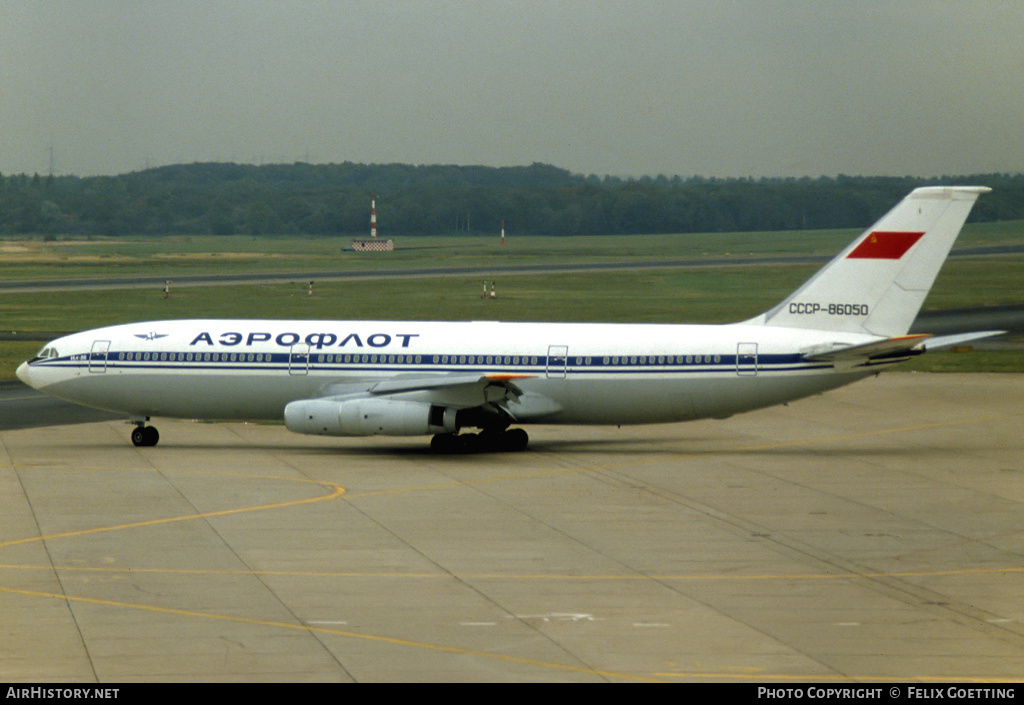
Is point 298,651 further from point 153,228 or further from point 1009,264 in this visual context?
point 153,228

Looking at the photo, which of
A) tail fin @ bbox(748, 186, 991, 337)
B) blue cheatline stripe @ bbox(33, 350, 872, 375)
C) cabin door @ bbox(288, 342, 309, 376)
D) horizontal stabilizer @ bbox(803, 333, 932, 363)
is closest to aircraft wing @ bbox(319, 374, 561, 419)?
blue cheatline stripe @ bbox(33, 350, 872, 375)

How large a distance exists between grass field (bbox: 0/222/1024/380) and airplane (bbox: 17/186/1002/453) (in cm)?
2363

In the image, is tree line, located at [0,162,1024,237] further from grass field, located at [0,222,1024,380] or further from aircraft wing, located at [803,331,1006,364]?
aircraft wing, located at [803,331,1006,364]

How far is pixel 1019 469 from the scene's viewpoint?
37.6 metres

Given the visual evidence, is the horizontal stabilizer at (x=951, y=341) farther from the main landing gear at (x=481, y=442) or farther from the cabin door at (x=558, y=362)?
the main landing gear at (x=481, y=442)

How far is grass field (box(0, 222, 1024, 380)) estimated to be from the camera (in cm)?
8338

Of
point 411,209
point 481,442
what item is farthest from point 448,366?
point 411,209

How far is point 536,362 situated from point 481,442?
313cm

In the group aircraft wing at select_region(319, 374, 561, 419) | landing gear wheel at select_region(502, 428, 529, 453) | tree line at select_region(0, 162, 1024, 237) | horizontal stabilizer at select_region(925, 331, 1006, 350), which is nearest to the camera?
horizontal stabilizer at select_region(925, 331, 1006, 350)

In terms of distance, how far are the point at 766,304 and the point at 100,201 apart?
379 ft

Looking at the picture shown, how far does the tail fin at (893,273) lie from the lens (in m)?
40.0

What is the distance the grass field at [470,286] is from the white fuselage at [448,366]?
70.9 feet

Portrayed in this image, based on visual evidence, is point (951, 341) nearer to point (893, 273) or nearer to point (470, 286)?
point (893, 273)
